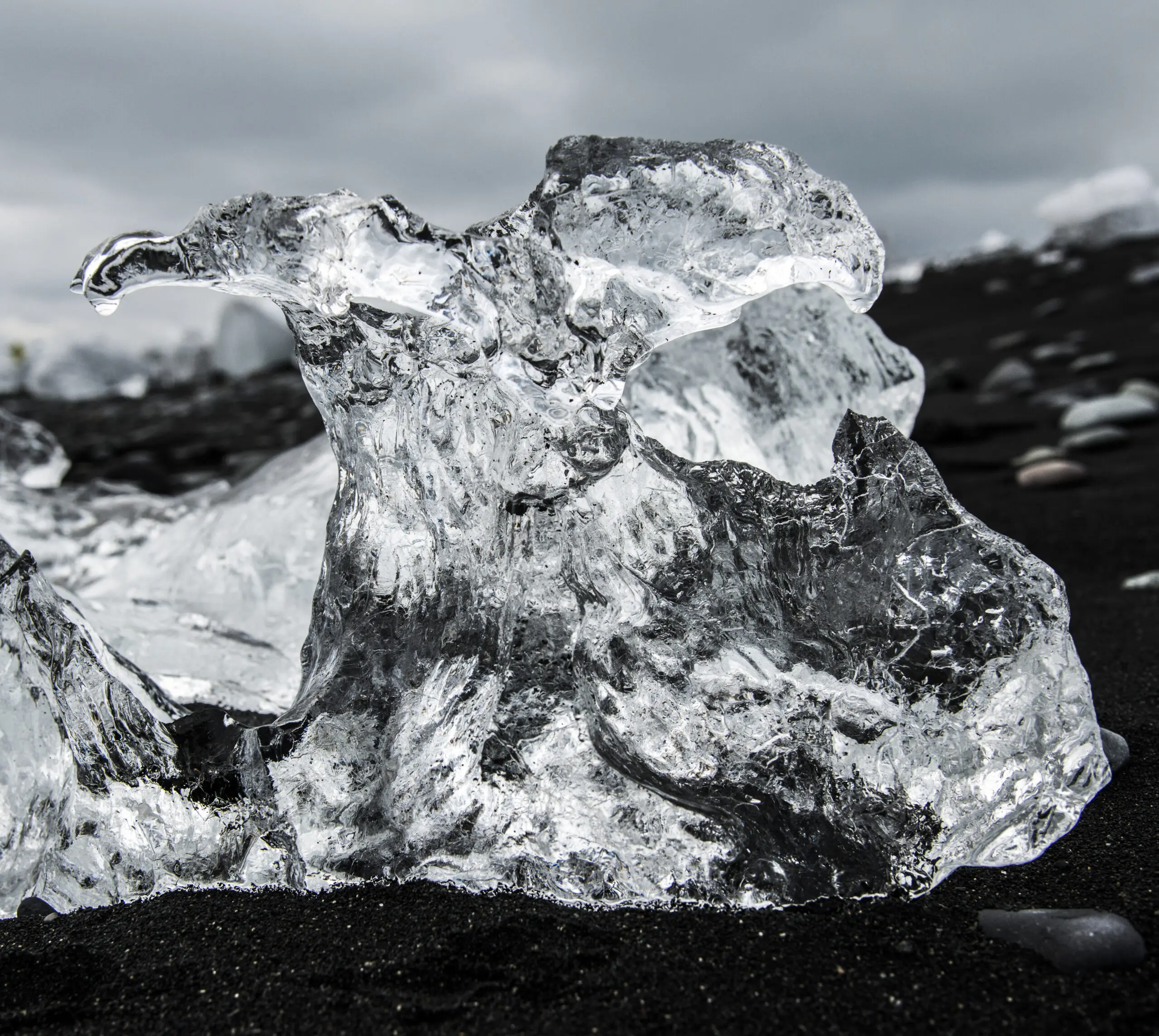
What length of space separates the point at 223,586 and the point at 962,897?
1.82 meters

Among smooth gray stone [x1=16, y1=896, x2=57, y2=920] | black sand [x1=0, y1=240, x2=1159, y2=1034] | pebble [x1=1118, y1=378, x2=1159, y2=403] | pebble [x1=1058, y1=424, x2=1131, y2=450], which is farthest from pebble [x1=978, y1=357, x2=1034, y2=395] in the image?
smooth gray stone [x1=16, y1=896, x2=57, y2=920]

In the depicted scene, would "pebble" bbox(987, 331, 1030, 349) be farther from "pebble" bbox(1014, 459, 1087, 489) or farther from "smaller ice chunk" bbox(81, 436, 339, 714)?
"smaller ice chunk" bbox(81, 436, 339, 714)

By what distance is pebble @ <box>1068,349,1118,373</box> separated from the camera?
5.88m

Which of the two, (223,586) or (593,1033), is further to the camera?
(223,586)

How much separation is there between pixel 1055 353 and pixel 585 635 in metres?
5.98

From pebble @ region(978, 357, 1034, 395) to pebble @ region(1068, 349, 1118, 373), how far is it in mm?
237

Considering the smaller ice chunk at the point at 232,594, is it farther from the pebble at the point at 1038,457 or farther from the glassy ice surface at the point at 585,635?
the pebble at the point at 1038,457

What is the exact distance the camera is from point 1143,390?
4.73 meters

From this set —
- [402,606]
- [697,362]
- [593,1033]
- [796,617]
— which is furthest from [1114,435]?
[593,1033]

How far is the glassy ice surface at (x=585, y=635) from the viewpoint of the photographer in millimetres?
1336

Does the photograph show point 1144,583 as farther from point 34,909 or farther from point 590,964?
point 34,909

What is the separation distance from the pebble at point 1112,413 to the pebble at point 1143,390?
70 millimetres

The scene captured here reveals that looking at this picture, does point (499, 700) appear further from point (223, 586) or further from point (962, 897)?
point (223, 586)

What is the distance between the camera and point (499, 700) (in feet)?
4.53
